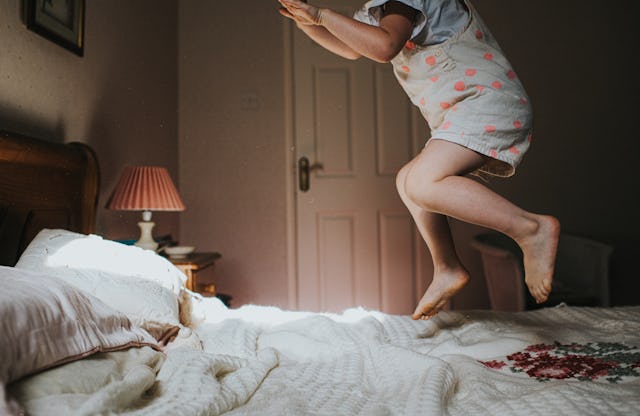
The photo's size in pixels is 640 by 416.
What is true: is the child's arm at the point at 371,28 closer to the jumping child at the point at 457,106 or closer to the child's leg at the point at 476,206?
the jumping child at the point at 457,106

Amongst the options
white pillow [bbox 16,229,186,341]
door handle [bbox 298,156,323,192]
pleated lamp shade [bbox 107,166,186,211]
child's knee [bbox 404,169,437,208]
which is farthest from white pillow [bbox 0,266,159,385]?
door handle [bbox 298,156,323,192]

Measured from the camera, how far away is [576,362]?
1140 millimetres

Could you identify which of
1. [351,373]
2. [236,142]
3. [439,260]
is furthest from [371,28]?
[236,142]

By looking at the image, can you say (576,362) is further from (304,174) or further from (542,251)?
(304,174)

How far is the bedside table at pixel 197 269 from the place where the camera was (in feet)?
7.09

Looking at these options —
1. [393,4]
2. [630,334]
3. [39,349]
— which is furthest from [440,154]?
[39,349]

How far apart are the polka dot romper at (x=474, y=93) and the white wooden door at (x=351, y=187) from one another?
1711 millimetres

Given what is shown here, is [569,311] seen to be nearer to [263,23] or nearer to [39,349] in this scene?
[39,349]

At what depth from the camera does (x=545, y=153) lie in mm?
3387

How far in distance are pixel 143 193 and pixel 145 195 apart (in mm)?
12

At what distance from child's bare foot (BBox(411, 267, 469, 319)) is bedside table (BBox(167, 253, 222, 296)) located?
3.23 ft

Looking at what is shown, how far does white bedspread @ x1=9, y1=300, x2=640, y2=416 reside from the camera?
2.67ft

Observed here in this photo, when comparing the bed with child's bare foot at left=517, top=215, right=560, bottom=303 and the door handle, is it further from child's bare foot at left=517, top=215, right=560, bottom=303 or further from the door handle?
the door handle

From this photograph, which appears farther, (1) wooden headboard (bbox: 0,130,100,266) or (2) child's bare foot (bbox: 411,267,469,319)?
(2) child's bare foot (bbox: 411,267,469,319)
